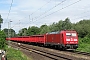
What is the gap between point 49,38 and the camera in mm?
40906

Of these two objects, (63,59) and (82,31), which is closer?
(63,59)

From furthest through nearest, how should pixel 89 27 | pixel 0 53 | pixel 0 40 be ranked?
pixel 89 27 < pixel 0 40 < pixel 0 53

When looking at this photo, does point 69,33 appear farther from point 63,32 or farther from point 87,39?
point 87,39

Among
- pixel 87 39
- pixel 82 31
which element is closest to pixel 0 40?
pixel 87 39

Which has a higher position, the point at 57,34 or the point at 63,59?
the point at 57,34

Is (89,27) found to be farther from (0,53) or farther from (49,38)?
(0,53)

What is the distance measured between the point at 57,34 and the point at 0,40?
10.3 meters

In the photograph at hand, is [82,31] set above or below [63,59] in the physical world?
above

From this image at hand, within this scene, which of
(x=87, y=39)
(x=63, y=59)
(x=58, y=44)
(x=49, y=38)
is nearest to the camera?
(x=63, y=59)

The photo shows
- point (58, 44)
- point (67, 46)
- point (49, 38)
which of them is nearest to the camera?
point (67, 46)

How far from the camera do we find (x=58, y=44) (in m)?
34.2

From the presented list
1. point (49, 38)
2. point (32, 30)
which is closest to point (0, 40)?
point (49, 38)

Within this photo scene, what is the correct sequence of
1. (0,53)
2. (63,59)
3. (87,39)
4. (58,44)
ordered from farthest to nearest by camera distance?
(87,39) → (58,44) → (63,59) → (0,53)

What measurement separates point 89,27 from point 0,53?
68962mm
